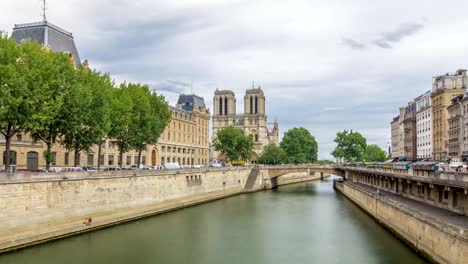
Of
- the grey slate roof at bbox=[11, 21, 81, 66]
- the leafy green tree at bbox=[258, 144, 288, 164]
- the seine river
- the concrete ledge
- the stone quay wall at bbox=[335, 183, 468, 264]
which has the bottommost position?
the seine river

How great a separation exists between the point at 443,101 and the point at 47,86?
66797 millimetres

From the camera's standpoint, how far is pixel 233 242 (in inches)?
1476

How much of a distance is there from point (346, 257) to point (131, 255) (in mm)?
15741

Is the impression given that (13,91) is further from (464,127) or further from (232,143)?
(232,143)

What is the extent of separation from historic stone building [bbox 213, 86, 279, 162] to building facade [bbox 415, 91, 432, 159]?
74.0 metres

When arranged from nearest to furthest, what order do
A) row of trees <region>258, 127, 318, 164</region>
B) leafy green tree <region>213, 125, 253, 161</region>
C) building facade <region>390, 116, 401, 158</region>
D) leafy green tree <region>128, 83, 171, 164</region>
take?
leafy green tree <region>128, 83, 171, 164</region> < leafy green tree <region>213, 125, 253, 161</region> < building facade <region>390, 116, 401, 158</region> < row of trees <region>258, 127, 318, 164</region>

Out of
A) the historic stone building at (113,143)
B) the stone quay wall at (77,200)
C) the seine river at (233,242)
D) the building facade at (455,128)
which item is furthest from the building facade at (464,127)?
the historic stone building at (113,143)

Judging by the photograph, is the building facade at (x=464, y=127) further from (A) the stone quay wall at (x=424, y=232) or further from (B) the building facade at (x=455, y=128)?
(A) the stone quay wall at (x=424, y=232)

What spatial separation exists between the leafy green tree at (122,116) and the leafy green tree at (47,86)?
8.99 meters

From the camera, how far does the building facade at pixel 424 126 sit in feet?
291

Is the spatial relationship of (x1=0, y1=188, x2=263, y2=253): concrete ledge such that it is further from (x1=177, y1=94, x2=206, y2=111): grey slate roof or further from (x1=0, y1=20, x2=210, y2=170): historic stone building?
(x1=177, y1=94, x2=206, y2=111): grey slate roof

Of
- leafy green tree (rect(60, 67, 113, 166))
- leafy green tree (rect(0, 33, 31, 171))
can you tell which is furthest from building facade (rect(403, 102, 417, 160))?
leafy green tree (rect(0, 33, 31, 171))

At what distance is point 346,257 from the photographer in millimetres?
32188

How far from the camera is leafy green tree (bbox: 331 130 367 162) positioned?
504ft
